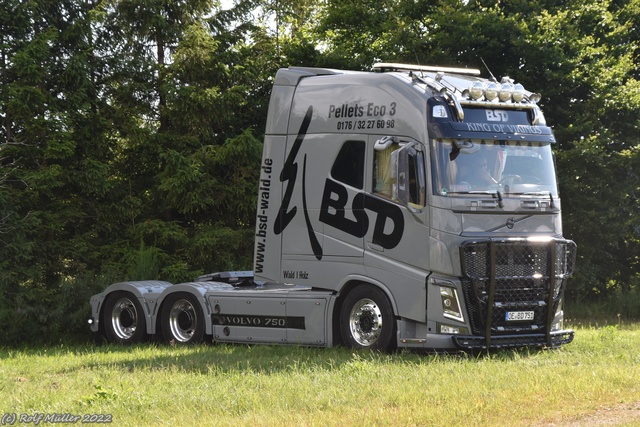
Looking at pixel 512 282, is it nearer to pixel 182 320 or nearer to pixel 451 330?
pixel 451 330

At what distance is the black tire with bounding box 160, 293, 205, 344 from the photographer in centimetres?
1648

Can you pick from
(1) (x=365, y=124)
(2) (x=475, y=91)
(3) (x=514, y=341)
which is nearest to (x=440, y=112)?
(2) (x=475, y=91)

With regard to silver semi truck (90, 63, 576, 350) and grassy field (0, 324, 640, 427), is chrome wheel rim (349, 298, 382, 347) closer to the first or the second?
silver semi truck (90, 63, 576, 350)

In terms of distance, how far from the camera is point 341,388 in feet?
33.5

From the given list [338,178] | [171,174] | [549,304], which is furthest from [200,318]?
[171,174]

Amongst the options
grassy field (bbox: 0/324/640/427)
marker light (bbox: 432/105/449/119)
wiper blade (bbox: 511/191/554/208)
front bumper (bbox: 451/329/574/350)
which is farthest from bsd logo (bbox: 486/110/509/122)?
grassy field (bbox: 0/324/640/427)

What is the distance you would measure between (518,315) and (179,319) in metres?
6.07

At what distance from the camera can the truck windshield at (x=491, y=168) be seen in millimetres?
13258

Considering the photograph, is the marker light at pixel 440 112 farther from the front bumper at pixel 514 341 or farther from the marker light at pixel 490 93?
the front bumper at pixel 514 341

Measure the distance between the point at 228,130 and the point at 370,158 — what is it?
13902 millimetres

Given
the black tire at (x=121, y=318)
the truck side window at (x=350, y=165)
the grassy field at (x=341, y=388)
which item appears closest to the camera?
the grassy field at (x=341, y=388)

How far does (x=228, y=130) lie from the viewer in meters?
27.4

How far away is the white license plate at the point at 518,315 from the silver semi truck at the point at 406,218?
17mm

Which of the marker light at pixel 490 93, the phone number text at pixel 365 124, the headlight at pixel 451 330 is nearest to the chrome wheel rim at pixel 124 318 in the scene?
the phone number text at pixel 365 124
